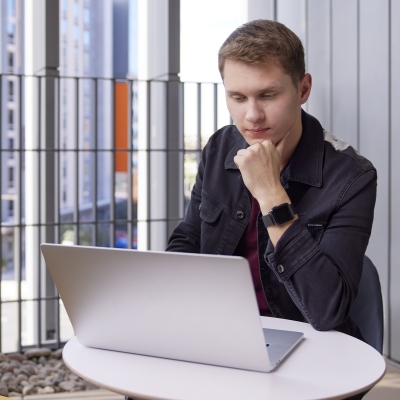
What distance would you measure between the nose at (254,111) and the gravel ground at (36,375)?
5.80 ft

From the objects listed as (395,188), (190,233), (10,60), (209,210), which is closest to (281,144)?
(209,210)

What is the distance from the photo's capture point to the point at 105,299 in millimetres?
1007

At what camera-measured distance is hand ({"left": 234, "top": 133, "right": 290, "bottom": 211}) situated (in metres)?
1.34

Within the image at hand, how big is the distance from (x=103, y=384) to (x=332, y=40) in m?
2.40

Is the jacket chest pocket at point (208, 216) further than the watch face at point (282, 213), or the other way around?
the jacket chest pocket at point (208, 216)

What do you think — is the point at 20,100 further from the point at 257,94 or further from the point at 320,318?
the point at 320,318

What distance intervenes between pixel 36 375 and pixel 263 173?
6.25 ft

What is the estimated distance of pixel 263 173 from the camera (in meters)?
1.37

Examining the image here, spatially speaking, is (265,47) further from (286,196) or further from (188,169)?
(188,169)

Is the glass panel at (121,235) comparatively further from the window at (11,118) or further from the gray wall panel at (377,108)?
the gray wall panel at (377,108)

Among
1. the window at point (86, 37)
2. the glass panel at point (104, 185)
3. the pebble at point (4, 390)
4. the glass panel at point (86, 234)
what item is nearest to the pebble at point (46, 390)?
the pebble at point (4, 390)

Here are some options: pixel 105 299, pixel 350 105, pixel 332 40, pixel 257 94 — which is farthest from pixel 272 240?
pixel 332 40

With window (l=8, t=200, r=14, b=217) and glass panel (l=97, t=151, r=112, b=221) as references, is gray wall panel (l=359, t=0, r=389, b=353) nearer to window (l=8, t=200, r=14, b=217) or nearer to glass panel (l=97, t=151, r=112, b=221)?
glass panel (l=97, t=151, r=112, b=221)

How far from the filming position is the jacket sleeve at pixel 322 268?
124 centimetres
